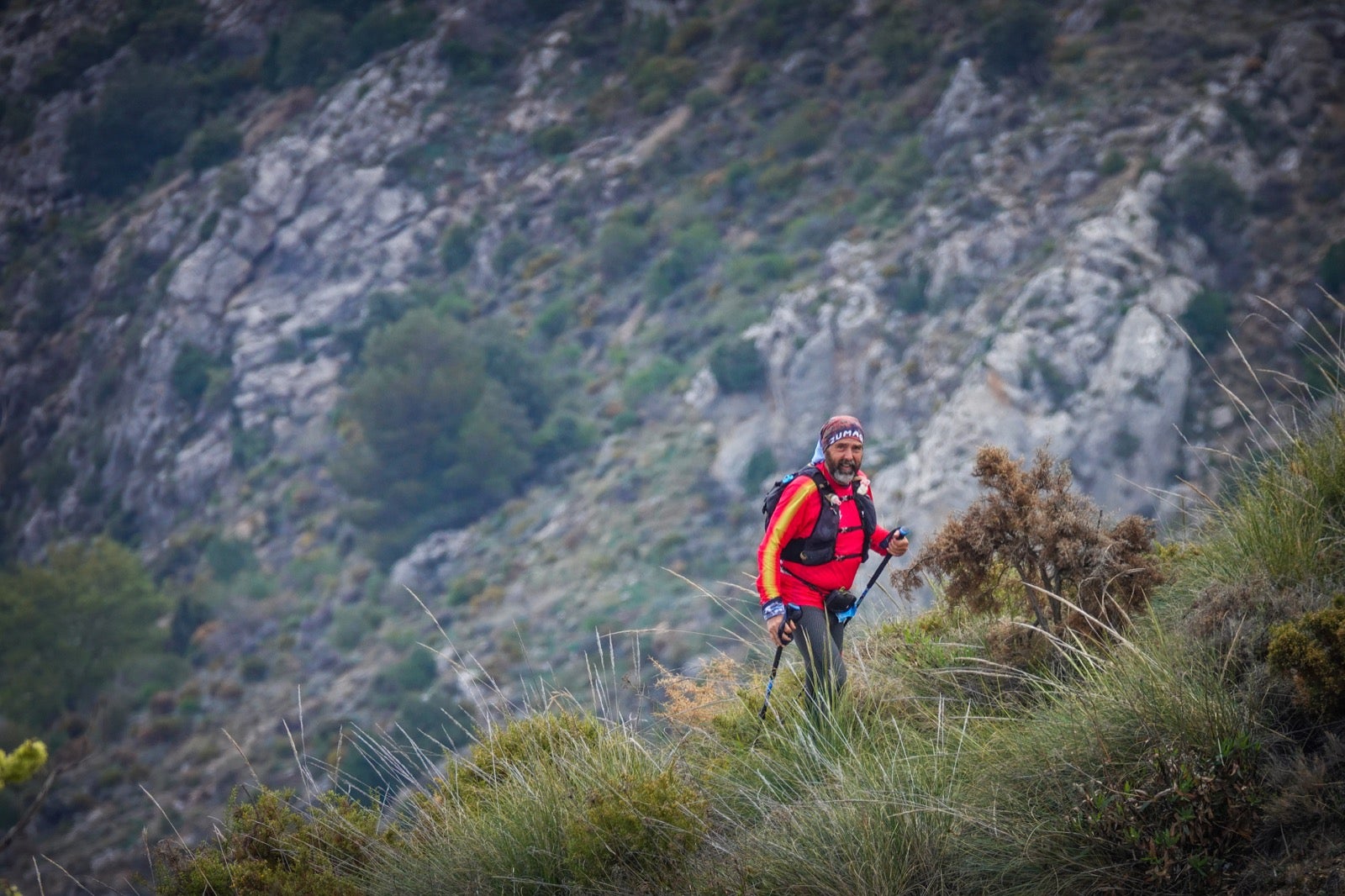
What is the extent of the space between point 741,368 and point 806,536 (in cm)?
4901

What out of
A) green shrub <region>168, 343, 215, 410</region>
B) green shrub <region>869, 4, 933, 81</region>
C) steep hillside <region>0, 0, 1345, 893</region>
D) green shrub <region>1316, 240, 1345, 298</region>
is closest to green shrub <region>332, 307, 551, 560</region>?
steep hillside <region>0, 0, 1345, 893</region>

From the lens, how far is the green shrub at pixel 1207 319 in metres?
41.6

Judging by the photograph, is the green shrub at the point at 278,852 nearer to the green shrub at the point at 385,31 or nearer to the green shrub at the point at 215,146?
the green shrub at the point at 215,146

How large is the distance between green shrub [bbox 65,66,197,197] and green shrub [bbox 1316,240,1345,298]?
92.4 meters

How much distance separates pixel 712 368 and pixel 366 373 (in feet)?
73.8

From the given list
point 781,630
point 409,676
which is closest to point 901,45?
point 409,676

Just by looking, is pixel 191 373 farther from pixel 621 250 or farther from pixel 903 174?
pixel 903 174

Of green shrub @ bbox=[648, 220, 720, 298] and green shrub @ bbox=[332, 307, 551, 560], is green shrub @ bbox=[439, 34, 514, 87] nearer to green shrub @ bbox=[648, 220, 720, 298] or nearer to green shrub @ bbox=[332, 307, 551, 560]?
green shrub @ bbox=[332, 307, 551, 560]

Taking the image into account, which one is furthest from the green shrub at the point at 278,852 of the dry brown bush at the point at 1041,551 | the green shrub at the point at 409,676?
the green shrub at the point at 409,676

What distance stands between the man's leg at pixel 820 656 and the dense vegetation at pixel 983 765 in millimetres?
168

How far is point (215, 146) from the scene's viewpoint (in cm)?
9206

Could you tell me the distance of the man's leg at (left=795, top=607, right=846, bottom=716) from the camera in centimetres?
551

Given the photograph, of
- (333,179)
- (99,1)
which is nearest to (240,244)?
(333,179)

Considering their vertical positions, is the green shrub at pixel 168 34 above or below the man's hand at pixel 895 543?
above
